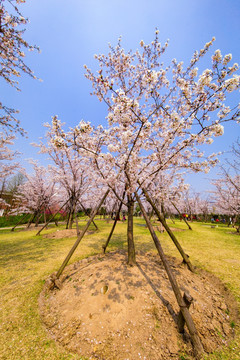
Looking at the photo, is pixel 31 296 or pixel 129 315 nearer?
pixel 129 315

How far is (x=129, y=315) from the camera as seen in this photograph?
9.37 feet

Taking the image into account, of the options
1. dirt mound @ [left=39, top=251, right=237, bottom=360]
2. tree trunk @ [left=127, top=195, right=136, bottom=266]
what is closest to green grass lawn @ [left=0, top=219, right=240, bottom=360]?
dirt mound @ [left=39, top=251, right=237, bottom=360]

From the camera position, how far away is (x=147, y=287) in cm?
354

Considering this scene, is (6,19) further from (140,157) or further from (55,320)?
(55,320)

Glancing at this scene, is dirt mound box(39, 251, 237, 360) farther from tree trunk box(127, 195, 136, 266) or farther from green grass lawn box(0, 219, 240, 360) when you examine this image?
tree trunk box(127, 195, 136, 266)

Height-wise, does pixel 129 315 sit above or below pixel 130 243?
below

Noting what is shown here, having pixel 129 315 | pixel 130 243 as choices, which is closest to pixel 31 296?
pixel 129 315

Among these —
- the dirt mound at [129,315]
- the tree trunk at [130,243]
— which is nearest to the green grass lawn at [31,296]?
the dirt mound at [129,315]

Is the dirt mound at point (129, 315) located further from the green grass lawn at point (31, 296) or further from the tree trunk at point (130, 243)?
the tree trunk at point (130, 243)

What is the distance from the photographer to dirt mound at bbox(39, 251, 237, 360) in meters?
2.41

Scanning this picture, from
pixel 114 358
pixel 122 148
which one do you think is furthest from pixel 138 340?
pixel 122 148

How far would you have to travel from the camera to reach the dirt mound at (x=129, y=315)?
7.89ft

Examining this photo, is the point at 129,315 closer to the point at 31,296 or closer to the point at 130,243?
the point at 130,243

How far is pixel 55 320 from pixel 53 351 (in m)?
0.67
